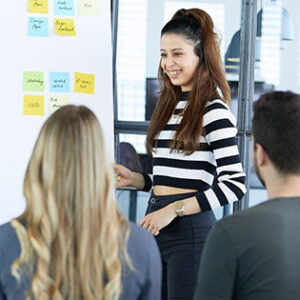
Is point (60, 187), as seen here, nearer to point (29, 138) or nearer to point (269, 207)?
point (269, 207)

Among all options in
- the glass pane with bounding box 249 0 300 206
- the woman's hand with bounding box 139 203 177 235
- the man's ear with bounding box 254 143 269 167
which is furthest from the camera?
the glass pane with bounding box 249 0 300 206

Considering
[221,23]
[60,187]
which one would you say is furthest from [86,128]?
[221,23]

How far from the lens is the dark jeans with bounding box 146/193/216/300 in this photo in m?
1.91

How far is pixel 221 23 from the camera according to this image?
12.8ft

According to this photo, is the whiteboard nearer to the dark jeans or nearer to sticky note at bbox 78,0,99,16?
sticky note at bbox 78,0,99,16

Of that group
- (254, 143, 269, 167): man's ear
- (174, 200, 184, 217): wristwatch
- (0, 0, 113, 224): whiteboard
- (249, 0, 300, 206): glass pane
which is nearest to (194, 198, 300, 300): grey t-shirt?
(254, 143, 269, 167): man's ear

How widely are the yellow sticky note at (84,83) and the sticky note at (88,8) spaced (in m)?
0.28

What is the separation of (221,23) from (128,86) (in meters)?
0.88

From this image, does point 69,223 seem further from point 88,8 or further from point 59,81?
point 88,8

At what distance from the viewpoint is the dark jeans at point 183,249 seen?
191cm

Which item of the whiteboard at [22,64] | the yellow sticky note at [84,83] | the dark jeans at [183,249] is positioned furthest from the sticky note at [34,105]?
the dark jeans at [183,249]

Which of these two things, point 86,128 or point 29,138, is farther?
point 29,138

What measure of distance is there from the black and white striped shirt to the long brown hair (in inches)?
1.2

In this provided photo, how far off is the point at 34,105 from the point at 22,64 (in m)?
0.20
